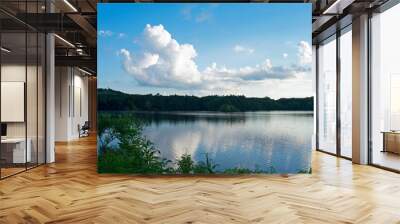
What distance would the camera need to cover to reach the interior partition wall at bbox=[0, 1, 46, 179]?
619 centimetres

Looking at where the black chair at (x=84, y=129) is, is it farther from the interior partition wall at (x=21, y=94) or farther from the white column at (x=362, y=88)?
the white column at (x=362, y=88)

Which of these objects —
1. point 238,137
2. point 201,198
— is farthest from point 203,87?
point 201,198

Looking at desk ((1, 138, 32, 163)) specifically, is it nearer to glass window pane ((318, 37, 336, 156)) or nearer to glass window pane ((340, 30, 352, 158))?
glass window pane ((340, 30, 352, 158))

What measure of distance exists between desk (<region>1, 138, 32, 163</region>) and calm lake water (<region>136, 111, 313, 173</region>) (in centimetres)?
210

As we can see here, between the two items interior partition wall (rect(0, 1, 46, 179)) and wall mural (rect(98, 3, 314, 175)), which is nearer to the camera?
interior partition wall (rect(0, 1, 46, 179))

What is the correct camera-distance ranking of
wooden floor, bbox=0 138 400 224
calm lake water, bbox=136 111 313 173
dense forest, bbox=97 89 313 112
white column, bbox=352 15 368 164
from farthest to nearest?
white column, bbox=352 15 368 164
dense forest, bbox=97 89 313 112
calm lake water, bbox=136 111 313 173
wooden floor, bbox=0 138 400 224

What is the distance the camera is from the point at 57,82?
1457 cm

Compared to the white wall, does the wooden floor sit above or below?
below

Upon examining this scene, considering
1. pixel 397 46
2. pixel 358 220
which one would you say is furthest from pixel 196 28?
pixel 358 220

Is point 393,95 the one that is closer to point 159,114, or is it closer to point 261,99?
point 261,99

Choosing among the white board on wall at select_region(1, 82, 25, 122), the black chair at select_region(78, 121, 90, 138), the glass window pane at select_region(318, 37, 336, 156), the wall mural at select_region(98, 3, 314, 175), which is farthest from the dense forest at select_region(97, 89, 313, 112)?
the black chair at select_region(78, 121, 90, 138)

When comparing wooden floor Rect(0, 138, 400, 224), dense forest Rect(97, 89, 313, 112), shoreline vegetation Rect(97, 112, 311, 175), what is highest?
dense forest Rect(97, 89, 313, 112)

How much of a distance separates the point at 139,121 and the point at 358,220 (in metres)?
4.02

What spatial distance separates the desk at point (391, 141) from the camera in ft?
22.4
